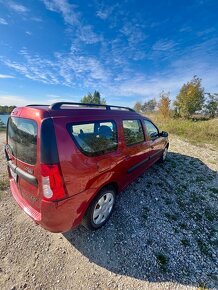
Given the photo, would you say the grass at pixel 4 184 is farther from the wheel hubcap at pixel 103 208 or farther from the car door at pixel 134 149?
the car door at pixel 134 149

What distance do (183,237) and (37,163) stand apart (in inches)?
98.5

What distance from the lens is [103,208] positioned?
8.41 feet

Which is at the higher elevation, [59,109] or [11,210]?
[59,109]

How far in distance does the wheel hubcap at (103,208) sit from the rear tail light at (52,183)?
870mm

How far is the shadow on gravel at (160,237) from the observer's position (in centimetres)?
201

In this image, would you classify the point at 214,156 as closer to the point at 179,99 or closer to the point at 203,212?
the point at 203,212

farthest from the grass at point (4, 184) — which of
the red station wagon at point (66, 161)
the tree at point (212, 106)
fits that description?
the tree at point (212, 106)

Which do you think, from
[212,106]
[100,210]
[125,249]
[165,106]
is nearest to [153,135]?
[100,210]

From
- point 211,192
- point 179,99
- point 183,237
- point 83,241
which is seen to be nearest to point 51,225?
point 83,241

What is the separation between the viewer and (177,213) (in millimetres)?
3033

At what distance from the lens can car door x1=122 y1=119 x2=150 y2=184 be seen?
112 inches

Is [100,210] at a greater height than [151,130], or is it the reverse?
[151,130]

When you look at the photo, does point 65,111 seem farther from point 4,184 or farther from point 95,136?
point 4,184

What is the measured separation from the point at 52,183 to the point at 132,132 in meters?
1.95
